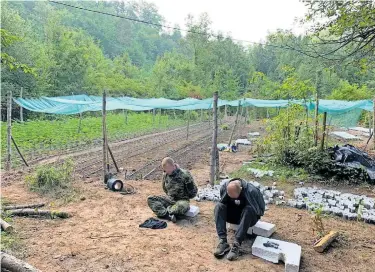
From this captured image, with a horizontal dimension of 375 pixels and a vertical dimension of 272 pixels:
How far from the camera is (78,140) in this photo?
39.1 ft

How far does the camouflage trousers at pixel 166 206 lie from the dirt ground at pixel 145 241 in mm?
178

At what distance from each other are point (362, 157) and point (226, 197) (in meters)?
4.79

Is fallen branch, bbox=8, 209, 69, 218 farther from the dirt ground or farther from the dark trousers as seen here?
the dark trousers

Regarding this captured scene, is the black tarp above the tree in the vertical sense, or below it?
below

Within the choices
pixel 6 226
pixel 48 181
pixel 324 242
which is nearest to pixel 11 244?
pixel 6 226

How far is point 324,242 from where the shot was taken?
12.6 feet

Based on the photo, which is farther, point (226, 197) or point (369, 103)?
point (369, 103)

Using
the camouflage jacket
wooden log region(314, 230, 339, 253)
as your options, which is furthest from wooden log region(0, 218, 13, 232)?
wooden log region(314, 230, 339, 253)

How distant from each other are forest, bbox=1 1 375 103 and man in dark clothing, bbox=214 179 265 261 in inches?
130

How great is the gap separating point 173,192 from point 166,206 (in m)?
0.24

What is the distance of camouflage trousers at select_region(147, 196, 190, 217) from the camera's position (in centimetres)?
468

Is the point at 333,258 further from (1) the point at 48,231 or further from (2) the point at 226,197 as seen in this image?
(1) the point at 48,231

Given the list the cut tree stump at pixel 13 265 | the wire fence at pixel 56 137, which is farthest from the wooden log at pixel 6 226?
the wire fence at pixel 56 137

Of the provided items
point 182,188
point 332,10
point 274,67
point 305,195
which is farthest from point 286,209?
point 274,67
